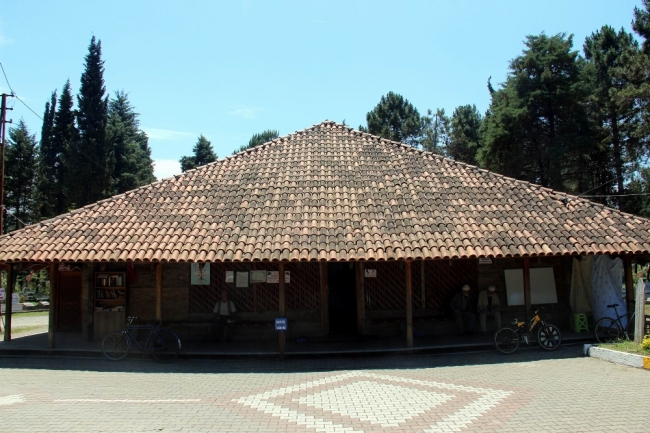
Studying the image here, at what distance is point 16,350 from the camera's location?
40.0 feet

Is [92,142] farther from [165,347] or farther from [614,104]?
[614,104]

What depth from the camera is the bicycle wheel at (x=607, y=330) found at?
1197 cm

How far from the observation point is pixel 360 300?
13438 millimetres

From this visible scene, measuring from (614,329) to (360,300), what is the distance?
6479 millimetres

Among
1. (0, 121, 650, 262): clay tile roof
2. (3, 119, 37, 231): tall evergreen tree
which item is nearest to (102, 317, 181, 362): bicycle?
(0, 121, 650, 262): clay tile roof

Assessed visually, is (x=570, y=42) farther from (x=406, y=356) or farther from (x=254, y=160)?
(x=406, y=356)

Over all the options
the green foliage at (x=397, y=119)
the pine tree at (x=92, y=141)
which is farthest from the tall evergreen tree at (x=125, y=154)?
the green foliage at (x=397, y=119)

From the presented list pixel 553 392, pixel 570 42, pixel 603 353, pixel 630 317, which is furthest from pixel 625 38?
pixel 553 392

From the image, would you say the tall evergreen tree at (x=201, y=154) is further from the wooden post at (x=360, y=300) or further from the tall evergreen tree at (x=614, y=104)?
the wooden post at (x=360, y=300)

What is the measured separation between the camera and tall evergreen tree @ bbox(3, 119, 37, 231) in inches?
1647

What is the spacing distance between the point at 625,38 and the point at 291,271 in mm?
31611

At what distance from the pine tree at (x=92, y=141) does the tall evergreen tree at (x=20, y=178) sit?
928cm

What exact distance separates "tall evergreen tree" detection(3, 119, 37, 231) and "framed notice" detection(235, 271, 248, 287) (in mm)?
36044

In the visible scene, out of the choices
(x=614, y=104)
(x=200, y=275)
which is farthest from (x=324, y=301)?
(x=614, y=104)
